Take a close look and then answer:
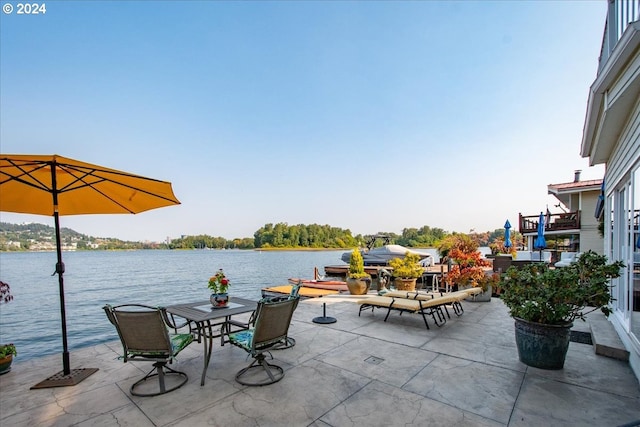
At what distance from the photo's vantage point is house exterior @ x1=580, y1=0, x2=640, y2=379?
2.54m

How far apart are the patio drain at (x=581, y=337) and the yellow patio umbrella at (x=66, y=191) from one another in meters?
6.09

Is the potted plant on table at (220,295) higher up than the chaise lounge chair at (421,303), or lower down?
higher up

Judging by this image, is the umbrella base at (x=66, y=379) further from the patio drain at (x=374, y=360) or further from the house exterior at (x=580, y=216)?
the house exterior at (x=580, y=216)

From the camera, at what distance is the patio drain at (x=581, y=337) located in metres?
4.37

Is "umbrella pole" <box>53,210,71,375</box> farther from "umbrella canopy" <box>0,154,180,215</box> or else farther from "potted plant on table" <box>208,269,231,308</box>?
"potted plant on table" <box>208,269,231,308</box>

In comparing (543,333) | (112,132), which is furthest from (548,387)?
(112,132)

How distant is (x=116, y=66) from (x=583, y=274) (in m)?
12.4

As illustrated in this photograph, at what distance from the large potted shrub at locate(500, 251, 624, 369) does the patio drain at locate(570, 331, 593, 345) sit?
4.74 feet

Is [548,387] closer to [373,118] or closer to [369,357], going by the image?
[369,357]

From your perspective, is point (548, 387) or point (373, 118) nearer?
point (548, 387)

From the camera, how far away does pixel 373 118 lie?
47.2ft

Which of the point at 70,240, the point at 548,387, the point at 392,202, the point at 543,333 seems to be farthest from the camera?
the point at 70,240

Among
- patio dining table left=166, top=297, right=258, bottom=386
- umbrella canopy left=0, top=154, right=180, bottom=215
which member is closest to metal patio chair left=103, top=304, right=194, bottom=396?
patio dining table left=166, top=297, right=258, bottom=386

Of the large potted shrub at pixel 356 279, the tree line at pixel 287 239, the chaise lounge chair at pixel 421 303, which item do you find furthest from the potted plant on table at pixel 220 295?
the tree line at pixel 287 239
